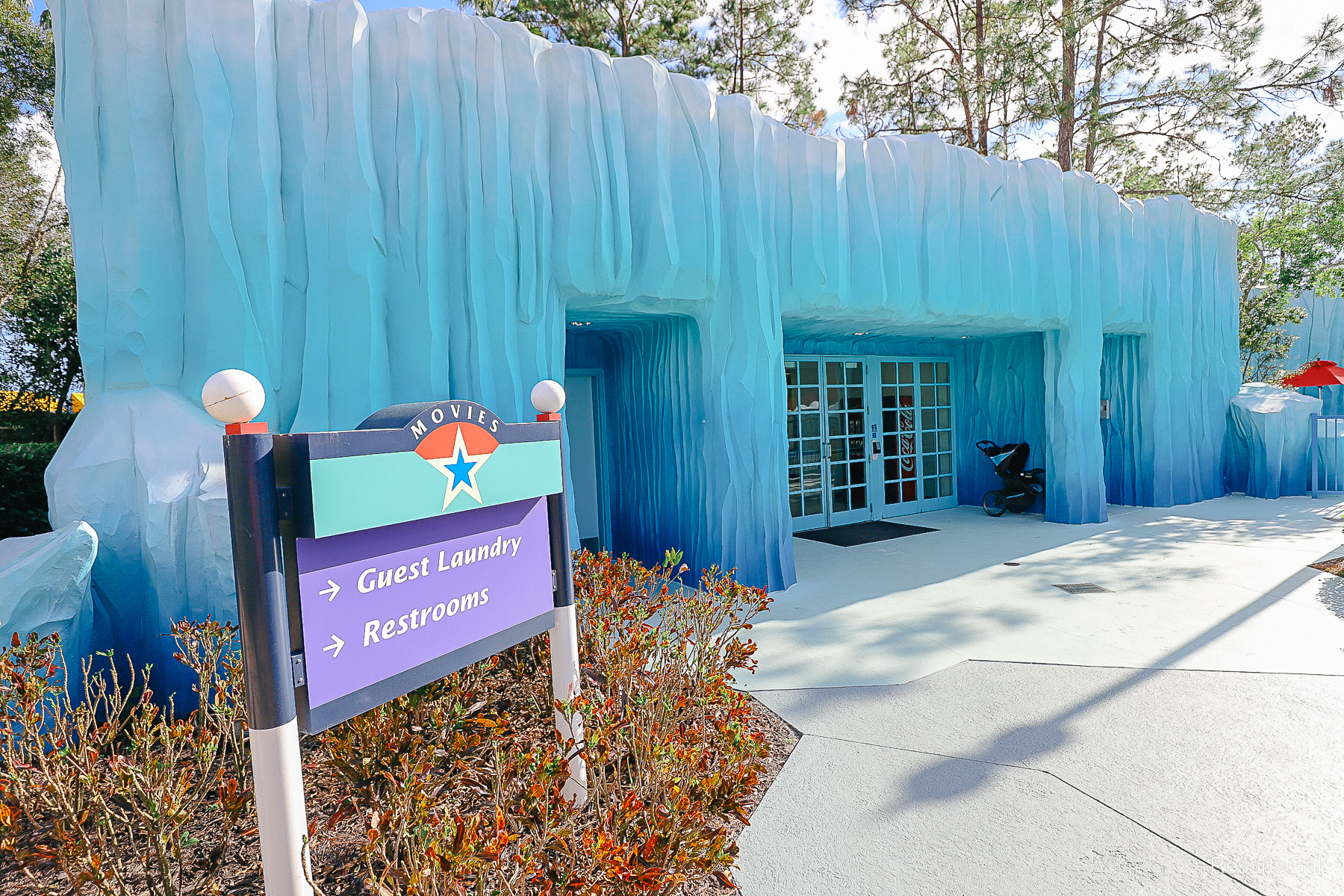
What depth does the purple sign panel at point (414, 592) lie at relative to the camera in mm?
1702

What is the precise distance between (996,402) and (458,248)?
775 centimetres

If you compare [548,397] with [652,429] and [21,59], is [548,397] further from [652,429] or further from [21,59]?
[21,59]

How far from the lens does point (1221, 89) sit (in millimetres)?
11500

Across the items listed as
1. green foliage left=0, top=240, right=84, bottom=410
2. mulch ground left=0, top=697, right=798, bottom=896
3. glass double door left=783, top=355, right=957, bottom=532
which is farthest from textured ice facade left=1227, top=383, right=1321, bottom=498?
green foliage left=0, top=240, right=84, bottom=410

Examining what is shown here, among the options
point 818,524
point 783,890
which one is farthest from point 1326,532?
point 783,890

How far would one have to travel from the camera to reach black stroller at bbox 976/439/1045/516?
8664 mm

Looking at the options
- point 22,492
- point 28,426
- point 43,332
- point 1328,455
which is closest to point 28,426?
point 28,426

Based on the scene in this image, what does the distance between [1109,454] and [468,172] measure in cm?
896

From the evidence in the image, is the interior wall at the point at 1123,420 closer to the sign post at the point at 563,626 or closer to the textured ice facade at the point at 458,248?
the textured ice facade at the point at 458,248

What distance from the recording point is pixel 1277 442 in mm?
9328

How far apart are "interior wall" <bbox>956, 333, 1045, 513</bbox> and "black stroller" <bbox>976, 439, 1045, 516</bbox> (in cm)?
35

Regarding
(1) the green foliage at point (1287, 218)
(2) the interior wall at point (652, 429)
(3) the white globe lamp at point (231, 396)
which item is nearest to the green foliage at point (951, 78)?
(1) the green foliage at point (1287, 218)

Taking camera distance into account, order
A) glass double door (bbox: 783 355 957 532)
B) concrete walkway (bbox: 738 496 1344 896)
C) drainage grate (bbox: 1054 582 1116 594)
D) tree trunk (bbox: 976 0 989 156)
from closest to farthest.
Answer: concrete walkway (bbox: 738 496 1344 896)
drainage grate (bbox: 1054 582 1116 594)
glass double door (bbox: 783 355 957 532)
tree trunk (bbox: 976 0 989 156)

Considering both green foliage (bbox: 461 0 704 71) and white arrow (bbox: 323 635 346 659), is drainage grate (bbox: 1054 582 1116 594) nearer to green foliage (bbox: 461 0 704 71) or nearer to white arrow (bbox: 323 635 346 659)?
white arrow (bbox: 323 635 346 659)
